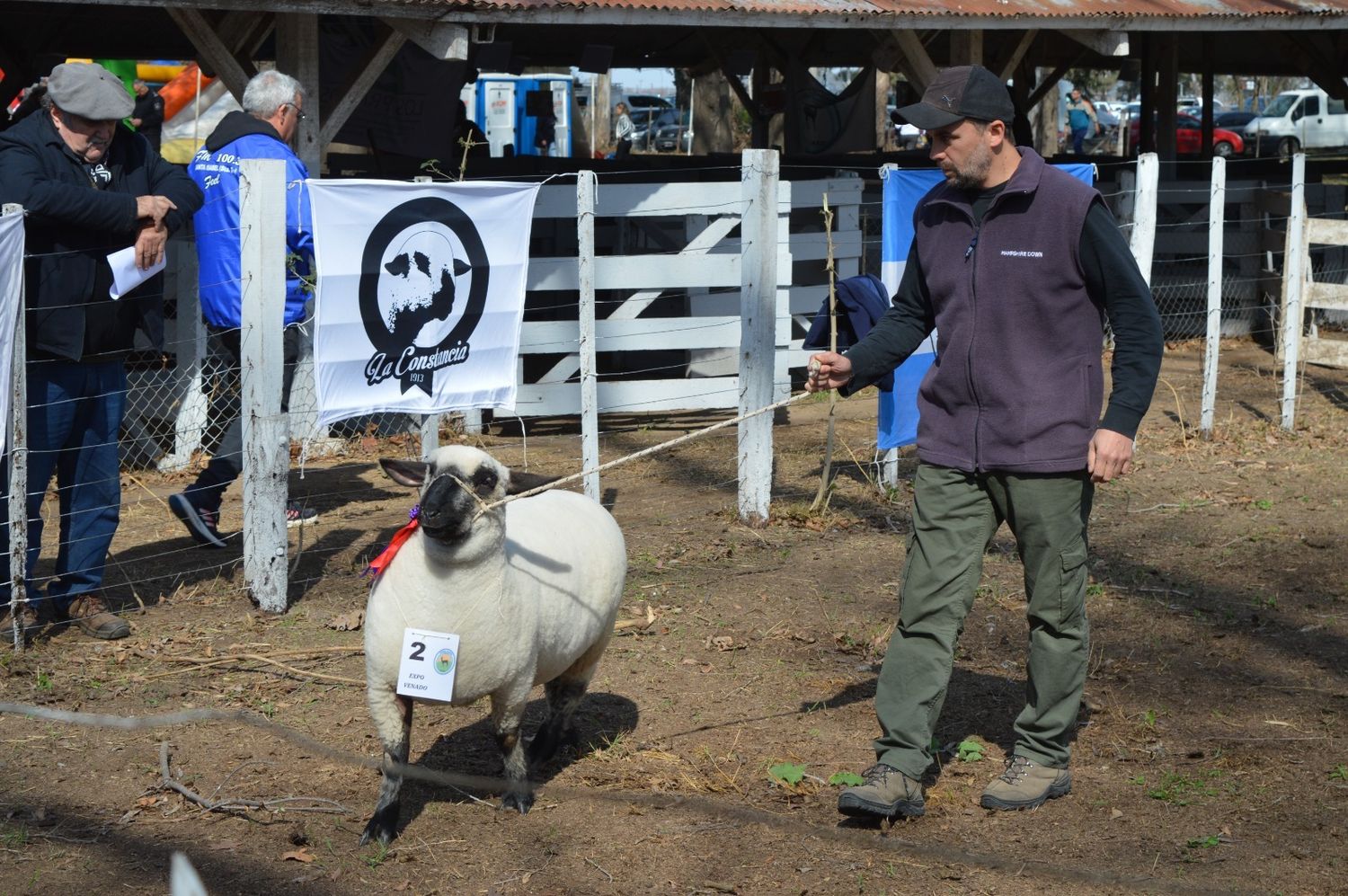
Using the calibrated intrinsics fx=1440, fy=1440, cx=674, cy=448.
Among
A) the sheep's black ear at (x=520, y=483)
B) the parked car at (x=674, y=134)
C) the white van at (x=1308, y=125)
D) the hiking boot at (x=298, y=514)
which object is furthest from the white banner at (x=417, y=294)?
the white van at (x=1308, y=125)

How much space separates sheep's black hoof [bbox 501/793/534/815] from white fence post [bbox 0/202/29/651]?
252cm

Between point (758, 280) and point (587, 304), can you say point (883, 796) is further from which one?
point (758, 280)

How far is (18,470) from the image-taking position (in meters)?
5.73

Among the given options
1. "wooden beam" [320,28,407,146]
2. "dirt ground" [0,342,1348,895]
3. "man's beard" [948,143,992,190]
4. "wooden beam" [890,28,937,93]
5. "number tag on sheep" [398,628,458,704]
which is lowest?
"dirt ground" [0,342,1348,895]

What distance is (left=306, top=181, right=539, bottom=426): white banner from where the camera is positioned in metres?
6.26

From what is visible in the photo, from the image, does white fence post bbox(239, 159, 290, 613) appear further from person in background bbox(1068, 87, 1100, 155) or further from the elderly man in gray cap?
person in background bbox(1068, 87, 1100, 155)

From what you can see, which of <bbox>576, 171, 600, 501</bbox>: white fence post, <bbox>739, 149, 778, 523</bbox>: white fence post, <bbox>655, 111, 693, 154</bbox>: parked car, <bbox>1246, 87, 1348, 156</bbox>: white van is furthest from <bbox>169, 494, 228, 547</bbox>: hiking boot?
<bbox>1246, 87, 1348, 156</bbox>: white van

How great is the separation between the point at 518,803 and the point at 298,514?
3.58m

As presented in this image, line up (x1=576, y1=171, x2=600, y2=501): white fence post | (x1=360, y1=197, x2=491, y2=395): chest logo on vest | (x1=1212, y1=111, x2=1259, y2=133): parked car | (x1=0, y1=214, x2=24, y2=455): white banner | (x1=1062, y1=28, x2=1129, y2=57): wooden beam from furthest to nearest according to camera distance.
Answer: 1. (x1=1212, y1=111, x2=1259, y2=133): parked car
2. (x1=1062, y1=28, x2=1129, y2=57): wooden beam
3. (x1=576, y1=171, x2=600, y2=501): white fence post
4. (x1=360, y1=197, x2=491, y2=395): chest logo on vest
5. (x1=0, y1=214, x2=24, y2=455): white banner

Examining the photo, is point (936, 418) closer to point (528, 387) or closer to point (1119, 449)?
point (1119, 449)

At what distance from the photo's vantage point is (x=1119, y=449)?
4223mm

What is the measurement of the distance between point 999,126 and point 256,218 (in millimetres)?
3317

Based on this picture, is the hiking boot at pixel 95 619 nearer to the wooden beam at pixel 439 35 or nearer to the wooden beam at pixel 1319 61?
the wooden beam at pixel 439 35

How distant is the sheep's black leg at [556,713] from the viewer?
16.0 feet
